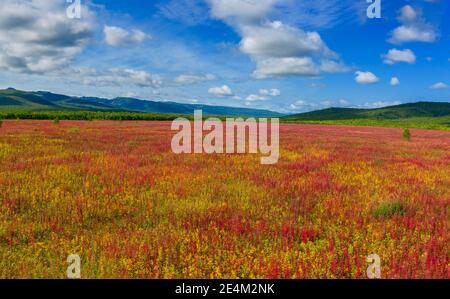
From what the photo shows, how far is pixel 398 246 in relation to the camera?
5.35 metres

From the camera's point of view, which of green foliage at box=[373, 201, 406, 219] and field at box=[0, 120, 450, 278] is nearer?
field at box=[0, 120, 450, 278]

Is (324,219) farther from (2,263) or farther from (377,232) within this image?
(2,263)

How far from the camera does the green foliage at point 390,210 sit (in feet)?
23.1

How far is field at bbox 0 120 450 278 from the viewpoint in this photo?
15.2ft

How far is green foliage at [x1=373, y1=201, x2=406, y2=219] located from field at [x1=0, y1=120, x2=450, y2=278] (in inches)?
1.1

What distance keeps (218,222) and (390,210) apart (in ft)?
12.1

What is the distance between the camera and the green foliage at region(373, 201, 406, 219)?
704cm

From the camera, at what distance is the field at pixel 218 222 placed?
464 cm

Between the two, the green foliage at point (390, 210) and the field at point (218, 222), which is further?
the green foliage at point (390, 210)

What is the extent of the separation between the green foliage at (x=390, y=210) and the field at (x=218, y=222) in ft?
0.09

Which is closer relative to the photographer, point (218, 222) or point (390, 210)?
point (218, 222)

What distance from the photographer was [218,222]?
640 cm

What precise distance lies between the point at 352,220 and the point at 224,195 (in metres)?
3.08
